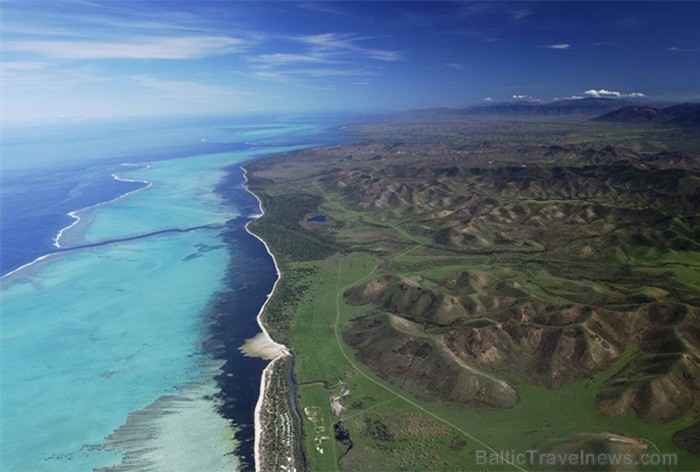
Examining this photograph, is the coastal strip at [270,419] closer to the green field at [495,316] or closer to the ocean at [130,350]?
the ocean at [130,350]

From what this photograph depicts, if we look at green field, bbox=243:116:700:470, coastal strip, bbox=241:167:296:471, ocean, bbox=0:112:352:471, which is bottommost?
ocean, bbox=0:112:352:471

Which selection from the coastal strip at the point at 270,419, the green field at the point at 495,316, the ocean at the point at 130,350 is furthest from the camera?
the ocean at the point at 130,350

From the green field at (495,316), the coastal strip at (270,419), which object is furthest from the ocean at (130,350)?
the green field at (495,316)

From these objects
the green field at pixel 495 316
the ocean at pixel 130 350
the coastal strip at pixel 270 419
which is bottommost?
the ocean at pixel 130 350

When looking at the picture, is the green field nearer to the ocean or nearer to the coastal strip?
the coastal strip

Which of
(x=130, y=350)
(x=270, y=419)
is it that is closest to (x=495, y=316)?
(x=270, y=419)

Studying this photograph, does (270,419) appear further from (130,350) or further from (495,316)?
(495,316)

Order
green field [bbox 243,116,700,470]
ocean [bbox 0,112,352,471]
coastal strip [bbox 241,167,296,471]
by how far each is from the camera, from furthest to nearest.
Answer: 1. ocean [bbox 0,112,352,471]
2. green field [bbox 243,116,700,470]
3. coastal strip [bbox 241,167,296,471]

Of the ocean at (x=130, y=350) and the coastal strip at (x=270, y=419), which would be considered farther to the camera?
the ocean at (x=130, y=350)

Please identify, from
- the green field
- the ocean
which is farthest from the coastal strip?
the green field

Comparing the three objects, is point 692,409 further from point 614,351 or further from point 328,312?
point 328,312

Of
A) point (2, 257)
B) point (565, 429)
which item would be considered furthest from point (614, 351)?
point (2, 257)
